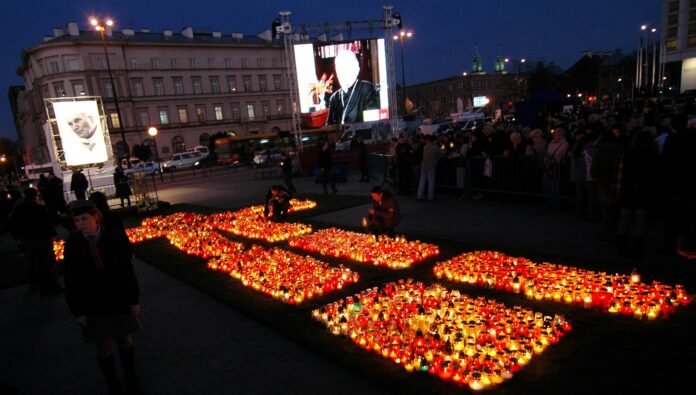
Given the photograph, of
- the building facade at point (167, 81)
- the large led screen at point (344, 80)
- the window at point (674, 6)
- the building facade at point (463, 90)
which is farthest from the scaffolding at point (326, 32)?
the building facade at point (463, 90)

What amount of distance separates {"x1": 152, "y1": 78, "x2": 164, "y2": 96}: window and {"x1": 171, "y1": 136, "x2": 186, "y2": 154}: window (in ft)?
24.0

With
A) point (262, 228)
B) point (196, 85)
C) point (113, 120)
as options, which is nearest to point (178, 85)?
point (196, 85)

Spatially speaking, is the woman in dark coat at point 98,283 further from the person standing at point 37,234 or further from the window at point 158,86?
Answer: the window at point 158,86

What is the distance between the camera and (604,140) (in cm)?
757

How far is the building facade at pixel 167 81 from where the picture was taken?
186 feet

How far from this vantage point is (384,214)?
8820mm

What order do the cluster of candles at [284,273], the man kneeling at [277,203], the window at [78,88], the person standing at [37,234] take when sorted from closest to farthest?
the cluster of candles at [284,273] < the person standing at [37,234] < the man kneeling at [277,203] < the window at [78,88]

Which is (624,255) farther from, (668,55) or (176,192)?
(668,55)

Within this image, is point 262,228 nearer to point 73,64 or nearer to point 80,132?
point 80,132

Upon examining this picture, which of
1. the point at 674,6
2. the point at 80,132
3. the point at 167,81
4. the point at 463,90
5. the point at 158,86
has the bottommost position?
the point at 80,132

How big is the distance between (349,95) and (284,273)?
2232 centimetres

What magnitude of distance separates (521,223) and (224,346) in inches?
289

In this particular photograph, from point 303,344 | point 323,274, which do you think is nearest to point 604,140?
point 323,274

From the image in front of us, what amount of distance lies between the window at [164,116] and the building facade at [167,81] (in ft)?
0.47
